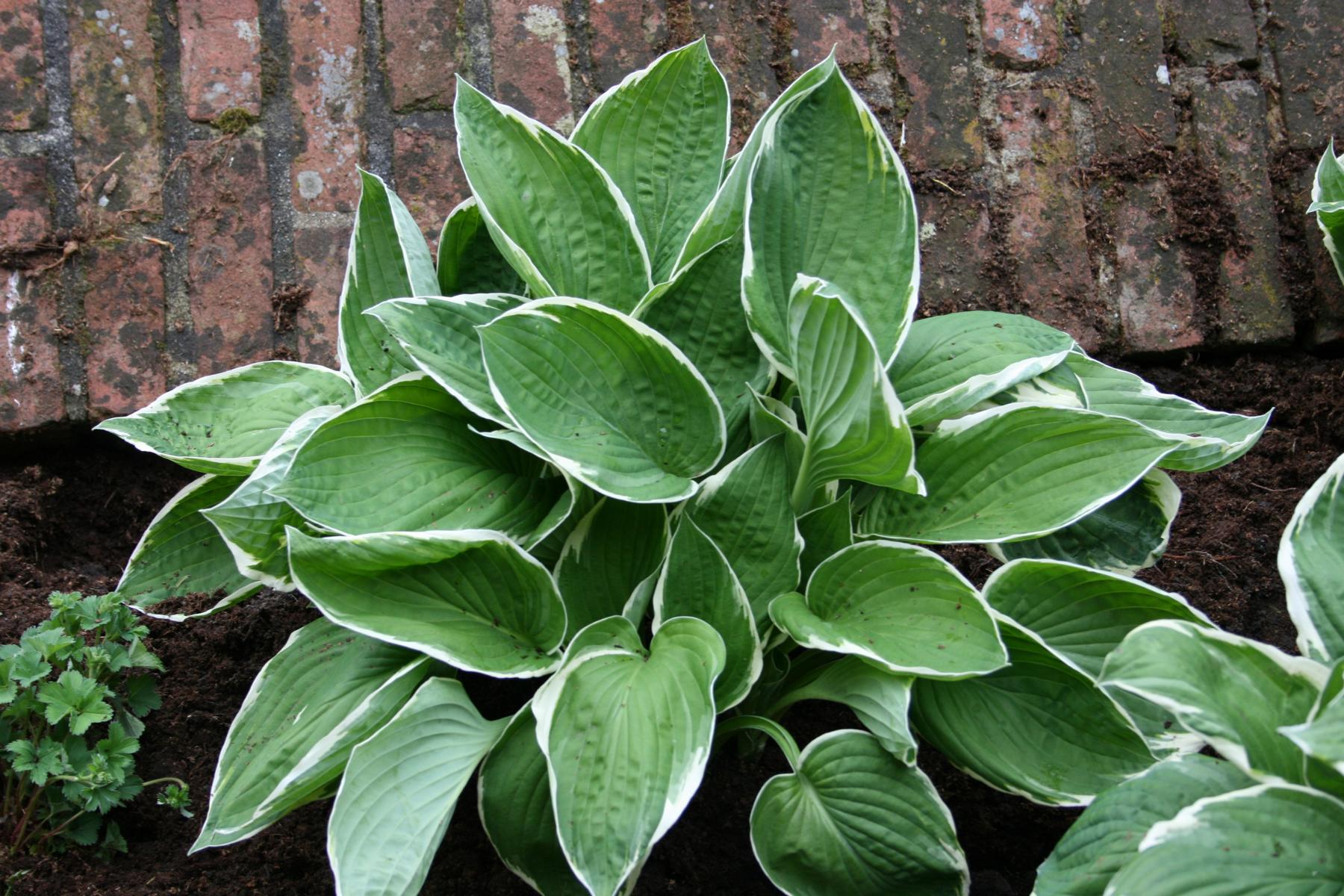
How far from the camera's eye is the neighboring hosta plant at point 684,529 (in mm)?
977

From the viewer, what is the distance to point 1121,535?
1224 millimetres

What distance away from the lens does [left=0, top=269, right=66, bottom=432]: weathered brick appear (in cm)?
163

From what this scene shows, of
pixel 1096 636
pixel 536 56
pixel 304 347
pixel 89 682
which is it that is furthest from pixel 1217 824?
pixel 536 56

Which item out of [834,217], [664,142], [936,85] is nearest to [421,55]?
[664,142]

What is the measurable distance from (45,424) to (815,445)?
119cm

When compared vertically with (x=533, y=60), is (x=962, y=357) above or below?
below

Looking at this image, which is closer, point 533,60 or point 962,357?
point 962,357

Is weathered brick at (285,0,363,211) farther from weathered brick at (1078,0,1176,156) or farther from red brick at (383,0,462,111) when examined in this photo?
weathered brick at (1078,0,1176,156)

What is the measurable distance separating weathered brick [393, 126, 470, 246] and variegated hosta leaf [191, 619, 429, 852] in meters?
0.80

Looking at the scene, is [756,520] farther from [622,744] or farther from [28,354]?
[28,354]

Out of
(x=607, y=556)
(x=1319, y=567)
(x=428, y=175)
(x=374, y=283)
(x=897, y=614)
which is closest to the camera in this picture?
(x=1319, y=567)

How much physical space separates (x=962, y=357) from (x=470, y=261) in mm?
564

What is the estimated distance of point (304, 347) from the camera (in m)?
1.70

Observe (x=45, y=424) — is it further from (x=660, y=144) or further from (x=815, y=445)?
(x=815, y=445)
